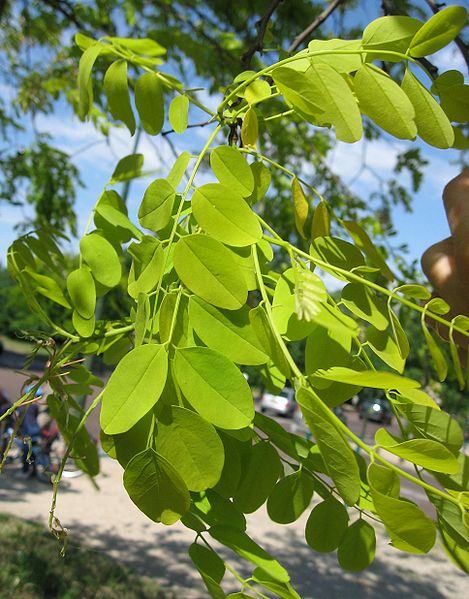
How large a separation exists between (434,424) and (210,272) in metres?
0.22

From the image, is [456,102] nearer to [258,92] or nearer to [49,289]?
[258,92]

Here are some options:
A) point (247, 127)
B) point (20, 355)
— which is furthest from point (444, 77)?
point (20, 355)

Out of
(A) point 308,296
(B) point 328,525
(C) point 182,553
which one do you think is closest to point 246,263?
(A) point 308,296

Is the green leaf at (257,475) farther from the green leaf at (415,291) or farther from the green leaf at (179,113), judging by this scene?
the green leaf at (179,113)

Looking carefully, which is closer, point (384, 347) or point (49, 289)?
point (384, 347)

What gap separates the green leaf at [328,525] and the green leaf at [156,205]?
30cm

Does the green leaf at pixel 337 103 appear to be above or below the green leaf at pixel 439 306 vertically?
above

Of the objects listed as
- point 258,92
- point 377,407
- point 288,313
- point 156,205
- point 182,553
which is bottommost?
point 182,553

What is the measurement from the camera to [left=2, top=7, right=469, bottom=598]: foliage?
351 millimetres

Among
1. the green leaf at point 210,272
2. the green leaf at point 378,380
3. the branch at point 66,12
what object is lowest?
the green leaf at point 378,380

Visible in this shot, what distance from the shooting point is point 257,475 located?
47 centimetres

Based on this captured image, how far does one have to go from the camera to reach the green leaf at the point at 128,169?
→ 2.29 ft

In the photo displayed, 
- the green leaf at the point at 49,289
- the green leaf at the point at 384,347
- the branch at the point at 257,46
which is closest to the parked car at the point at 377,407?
the green leaf at the point at 384,347

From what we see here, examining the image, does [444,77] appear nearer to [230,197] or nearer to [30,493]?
[230,197]
